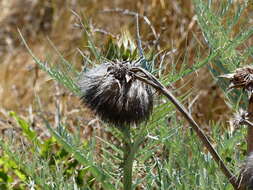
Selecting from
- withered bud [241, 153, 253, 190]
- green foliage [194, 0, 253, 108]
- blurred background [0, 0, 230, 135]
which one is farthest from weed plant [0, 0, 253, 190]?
blurred background [0, 0, 230, 135]

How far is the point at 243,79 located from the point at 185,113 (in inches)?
5.1

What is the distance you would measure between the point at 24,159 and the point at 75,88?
24 centimetres

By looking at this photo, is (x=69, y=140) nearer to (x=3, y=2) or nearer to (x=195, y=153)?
(x=195, y=153)

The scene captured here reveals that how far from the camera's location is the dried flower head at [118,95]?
125cm

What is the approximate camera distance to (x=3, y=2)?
211 inches

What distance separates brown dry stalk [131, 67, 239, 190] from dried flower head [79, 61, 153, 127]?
3 cm

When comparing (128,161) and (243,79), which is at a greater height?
(243,79)

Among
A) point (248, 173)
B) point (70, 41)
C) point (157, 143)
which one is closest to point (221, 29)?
point (157, 143)

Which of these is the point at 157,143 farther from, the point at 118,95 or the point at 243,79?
the point at 243,79

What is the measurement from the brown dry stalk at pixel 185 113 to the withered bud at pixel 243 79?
0.10 meters

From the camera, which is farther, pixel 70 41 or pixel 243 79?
pixel 70 41

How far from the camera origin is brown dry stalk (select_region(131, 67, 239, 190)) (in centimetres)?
118

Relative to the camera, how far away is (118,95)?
125cm

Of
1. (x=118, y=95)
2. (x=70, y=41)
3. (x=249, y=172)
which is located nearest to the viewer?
(x=249, y=172)
